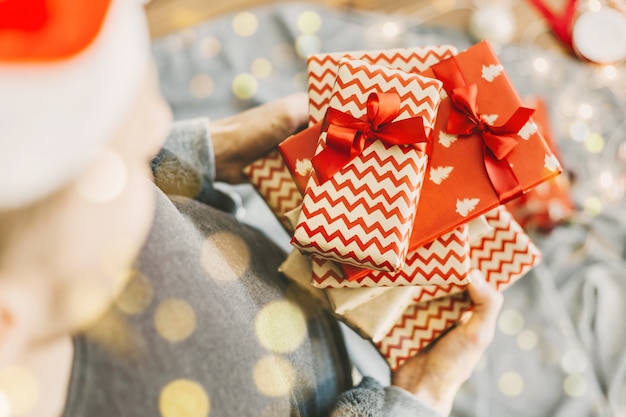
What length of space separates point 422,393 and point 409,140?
0.34 m

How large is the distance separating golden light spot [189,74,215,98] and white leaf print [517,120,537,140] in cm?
65

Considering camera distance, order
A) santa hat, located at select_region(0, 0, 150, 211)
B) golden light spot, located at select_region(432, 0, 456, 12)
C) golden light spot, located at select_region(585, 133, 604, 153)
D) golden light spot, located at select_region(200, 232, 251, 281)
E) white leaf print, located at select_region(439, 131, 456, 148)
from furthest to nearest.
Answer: golden light spot, located at select_region(432, 0, 456, 12), golden light spot, located at select_region(585, 133, 604, 153), white leaf print, located at select_region(439, 131, 456, 148), golden light spot, located at select_region(200, 232, 251, 281), santa hat, located at select_region(0, 0, 150, 211)

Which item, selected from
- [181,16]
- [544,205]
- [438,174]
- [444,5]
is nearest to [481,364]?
[544,205]

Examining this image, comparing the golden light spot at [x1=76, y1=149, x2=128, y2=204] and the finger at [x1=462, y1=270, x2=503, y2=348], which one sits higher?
the golden light spot at [x1=76, y1=149, x2=128, y2=204]

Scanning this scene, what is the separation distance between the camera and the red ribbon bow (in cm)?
58

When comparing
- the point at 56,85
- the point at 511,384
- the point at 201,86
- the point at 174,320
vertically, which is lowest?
the point at 511,384

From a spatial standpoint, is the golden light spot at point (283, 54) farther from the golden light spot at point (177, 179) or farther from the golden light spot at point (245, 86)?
the golden light spot at point (177, 179)

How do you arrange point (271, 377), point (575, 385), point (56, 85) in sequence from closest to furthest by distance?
point (56, 85) < point (271, 377) < point (575, 385)

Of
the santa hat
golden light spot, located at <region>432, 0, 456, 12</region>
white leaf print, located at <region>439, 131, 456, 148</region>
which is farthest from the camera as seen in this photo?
golden light spot, located at <region>432, 0, 456, 12</region>

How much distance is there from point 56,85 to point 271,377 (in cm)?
32

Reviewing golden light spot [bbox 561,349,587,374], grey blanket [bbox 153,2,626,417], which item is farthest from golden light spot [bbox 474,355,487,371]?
golden light spot [bbox 561,349,587,374]

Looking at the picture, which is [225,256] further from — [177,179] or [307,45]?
[307,45]

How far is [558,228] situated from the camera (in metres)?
0.95

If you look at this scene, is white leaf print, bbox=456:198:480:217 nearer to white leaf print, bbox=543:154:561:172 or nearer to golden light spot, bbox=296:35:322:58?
white leaf print, bbox=543:154:561:172
